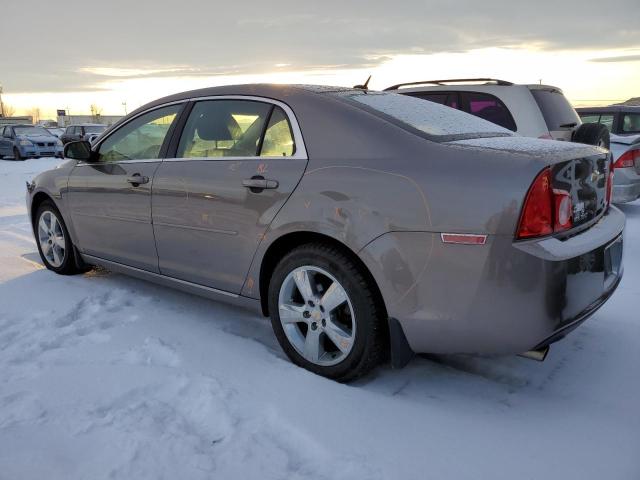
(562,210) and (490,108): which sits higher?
(490,108)

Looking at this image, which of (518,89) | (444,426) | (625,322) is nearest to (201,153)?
(444,426)

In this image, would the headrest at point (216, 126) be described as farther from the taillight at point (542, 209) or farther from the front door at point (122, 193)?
the taillight at point (542, 209)

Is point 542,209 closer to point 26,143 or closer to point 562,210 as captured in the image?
point 562,210

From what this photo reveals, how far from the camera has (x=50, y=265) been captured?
16.2 feet

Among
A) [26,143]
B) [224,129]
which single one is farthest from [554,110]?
[26,143]

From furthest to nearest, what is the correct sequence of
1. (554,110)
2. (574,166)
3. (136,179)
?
(554,110)
(136,179)
(574,166)

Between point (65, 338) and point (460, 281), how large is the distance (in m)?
2.45

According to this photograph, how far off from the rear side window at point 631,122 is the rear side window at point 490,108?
4.94 m

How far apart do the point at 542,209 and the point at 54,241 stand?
4.12 meters

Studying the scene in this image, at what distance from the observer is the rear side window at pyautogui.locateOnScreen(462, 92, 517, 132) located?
623 cm

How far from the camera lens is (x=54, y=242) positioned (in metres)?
4.84

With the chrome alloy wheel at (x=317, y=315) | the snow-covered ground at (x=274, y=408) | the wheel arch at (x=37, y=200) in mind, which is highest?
the wheel arch at (x=37, y=200)

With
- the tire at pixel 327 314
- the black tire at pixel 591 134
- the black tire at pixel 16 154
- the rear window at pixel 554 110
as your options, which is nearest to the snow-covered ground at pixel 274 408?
the tire at pixel 327 314

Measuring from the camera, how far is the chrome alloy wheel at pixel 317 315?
9.25ft
